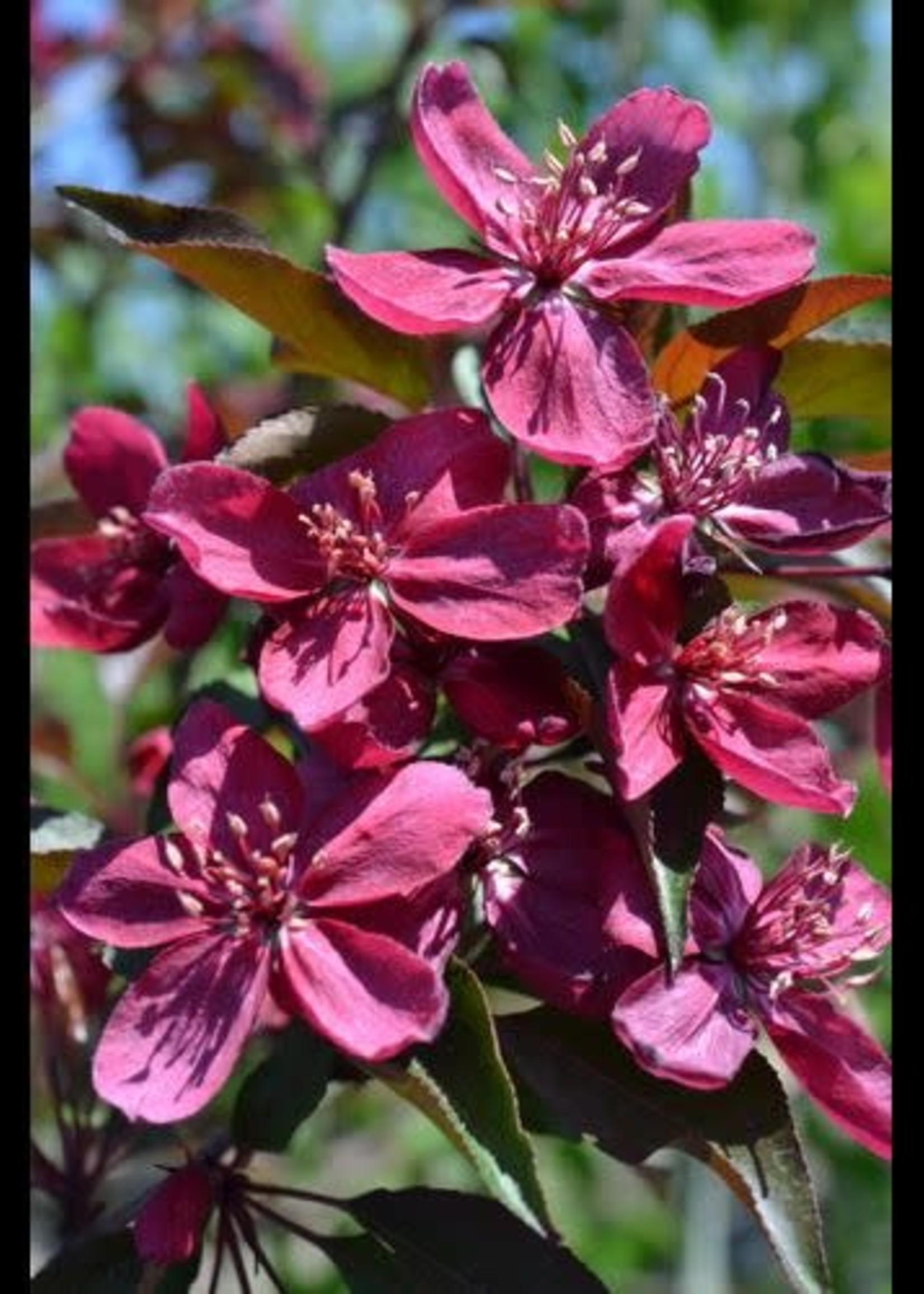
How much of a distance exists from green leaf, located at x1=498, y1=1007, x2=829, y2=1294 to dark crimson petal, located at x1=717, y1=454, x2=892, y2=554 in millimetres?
271

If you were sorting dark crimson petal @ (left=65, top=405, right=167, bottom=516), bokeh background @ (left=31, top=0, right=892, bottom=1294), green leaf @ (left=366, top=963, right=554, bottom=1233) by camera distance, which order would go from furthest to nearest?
bokeh background @ (left=31, top=0, right=892, bottom=1294)
dark crimson petal @ (left=65, top=405, right=167, bottom=516)
green leaf @ (left=366, top=963, right=554, bottom=1233)

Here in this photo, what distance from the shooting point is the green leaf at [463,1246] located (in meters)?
1.07

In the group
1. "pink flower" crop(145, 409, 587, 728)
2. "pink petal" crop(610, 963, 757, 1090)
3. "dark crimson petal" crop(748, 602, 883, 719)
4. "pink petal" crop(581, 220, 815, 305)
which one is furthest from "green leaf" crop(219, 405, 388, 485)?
"pink petal" crop(610, 963, 757, 1090)

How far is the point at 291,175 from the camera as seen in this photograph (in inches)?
110

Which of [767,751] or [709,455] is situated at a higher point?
[709,455]

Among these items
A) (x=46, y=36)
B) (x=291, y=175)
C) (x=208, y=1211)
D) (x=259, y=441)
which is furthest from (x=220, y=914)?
(x=46, y=36)

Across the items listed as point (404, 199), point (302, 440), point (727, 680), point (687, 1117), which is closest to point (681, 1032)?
point (687, 1117)

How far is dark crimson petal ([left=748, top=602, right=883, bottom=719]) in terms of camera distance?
1.08 m

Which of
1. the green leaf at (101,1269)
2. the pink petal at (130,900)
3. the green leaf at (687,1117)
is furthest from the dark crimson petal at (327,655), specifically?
the green leaf at (101,1269)

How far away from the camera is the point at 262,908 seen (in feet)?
3.40

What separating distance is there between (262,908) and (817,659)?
318mm

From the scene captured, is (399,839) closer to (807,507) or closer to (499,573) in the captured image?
(499,573)

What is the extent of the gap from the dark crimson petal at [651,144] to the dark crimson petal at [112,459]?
340 mm

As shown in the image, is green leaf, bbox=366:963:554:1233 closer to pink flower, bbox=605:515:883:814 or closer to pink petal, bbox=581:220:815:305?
pink flower, bbox=605:515:883:814
